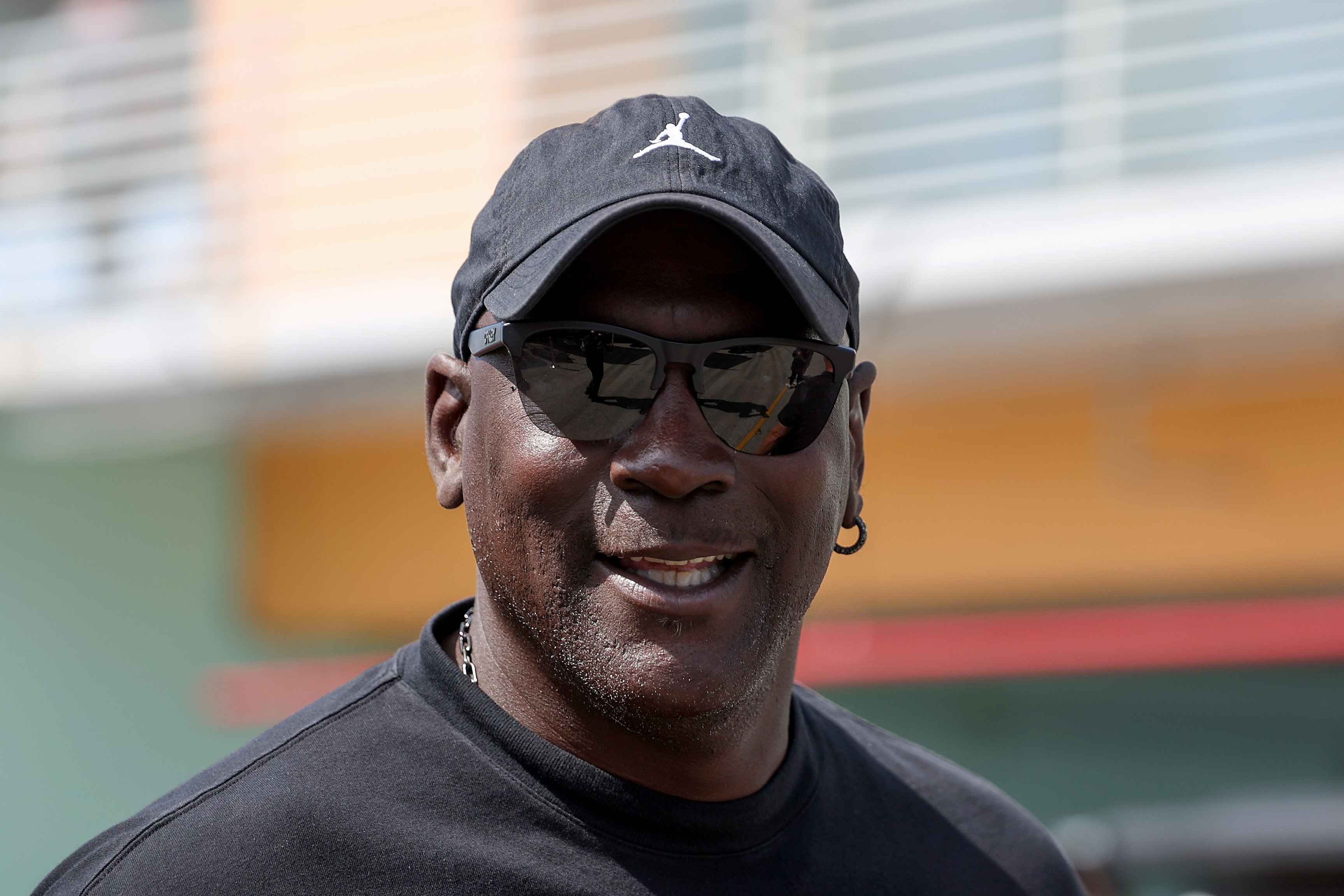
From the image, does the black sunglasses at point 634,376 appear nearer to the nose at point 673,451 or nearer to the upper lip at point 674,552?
the nose at point 673,451

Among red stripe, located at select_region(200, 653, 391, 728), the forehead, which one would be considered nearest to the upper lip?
the forehead

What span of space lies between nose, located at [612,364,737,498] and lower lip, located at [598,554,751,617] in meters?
0.10

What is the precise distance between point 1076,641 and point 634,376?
4.85 meters

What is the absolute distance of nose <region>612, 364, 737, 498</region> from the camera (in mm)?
1799

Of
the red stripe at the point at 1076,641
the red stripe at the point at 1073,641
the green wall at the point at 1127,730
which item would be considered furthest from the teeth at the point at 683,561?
the green wall at the point at 1127,730

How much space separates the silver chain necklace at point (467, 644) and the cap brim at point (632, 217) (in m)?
0.49

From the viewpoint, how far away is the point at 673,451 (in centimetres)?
181

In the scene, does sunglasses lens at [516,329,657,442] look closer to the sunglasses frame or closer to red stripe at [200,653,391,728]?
the sunglasses frame

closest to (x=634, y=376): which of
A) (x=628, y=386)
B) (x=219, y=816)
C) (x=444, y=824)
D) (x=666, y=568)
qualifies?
(x=628, y=386)

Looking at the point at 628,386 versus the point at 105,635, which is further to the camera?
the point at 105,635

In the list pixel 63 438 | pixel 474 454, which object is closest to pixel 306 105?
pixel 63 438

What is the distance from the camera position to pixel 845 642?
6.65m

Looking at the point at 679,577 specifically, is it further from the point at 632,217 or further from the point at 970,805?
the point at 970,805

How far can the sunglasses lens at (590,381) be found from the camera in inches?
71.4
